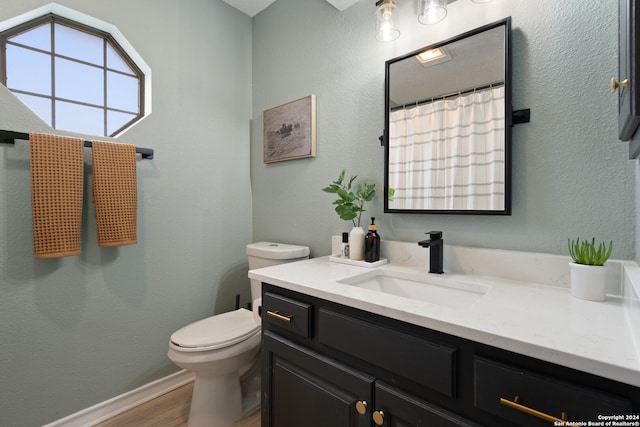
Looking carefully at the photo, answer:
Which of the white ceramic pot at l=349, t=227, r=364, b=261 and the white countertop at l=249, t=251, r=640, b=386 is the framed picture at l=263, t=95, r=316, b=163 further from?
the white countertop at l=249, t=251, r=640, b=386

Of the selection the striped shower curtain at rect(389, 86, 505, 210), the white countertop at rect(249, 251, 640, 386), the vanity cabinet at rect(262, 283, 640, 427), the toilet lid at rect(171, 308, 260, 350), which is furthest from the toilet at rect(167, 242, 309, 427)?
the striped shower curtain at rect(389, 86, 505, 210)

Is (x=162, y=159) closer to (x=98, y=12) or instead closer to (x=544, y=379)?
(x=98, y=12)

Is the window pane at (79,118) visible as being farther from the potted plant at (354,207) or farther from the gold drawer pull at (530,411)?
the gold drawer pull at (530,411)

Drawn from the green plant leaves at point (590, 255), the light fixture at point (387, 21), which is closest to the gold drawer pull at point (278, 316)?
the green plant leaves at point (590, 255)

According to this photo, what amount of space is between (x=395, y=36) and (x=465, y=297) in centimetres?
122

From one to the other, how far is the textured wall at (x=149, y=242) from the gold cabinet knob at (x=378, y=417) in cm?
150

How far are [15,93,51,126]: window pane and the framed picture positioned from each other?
3.86 ft

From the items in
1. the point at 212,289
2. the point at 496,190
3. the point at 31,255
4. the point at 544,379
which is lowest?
the point at 212,289

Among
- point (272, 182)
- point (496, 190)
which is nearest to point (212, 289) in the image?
point (272, 182)

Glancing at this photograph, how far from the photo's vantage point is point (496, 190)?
3.70 feet

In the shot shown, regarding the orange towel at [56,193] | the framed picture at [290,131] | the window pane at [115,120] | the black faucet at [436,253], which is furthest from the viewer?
the framed picture at [290,131]

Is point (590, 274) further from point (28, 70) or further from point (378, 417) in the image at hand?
point (28, 70)

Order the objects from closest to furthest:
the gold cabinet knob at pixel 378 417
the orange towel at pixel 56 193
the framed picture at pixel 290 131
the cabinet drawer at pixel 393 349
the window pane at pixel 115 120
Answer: the cabinet drawer at pixel 393 349
the gold cabinet knob at pixel 378 417
the orange towel at pixel 56 193
the window pane at pixel 115 120
the framed picture at pixel 290 131

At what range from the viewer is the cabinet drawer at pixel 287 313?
1015 millimetres
